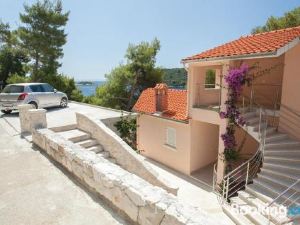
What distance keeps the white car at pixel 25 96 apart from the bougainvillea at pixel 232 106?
9861 millimetres

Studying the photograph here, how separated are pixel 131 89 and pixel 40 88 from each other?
772 inches

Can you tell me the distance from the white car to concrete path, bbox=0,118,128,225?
657 centimetres

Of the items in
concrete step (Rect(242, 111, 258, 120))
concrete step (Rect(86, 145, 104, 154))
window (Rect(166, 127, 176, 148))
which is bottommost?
window (Rect(166, 127, 176, 148))

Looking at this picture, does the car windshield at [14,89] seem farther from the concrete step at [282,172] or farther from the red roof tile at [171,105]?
the concrete step at [282,172]

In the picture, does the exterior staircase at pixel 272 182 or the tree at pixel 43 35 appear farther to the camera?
the tree at pixel 43 35

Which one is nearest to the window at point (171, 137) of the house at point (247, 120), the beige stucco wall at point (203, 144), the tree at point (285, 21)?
the house at point (247, 120)

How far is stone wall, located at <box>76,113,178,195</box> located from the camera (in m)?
7.40

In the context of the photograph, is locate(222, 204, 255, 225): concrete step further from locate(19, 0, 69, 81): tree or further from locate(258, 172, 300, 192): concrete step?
locate(19, 0, 69, 81): tree

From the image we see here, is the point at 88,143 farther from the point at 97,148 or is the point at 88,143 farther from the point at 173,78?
the point at 173,78

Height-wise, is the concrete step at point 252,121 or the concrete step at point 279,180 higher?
the concrete step at point 252,121

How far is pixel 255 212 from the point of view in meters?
7.38

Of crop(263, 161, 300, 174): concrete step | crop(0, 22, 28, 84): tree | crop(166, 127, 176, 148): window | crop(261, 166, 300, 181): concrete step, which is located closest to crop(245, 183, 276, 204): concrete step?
crop(261, 166, 300, 181): concrete step

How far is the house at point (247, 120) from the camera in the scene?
8.32m

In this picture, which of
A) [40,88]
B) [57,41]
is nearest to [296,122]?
[40,88]
